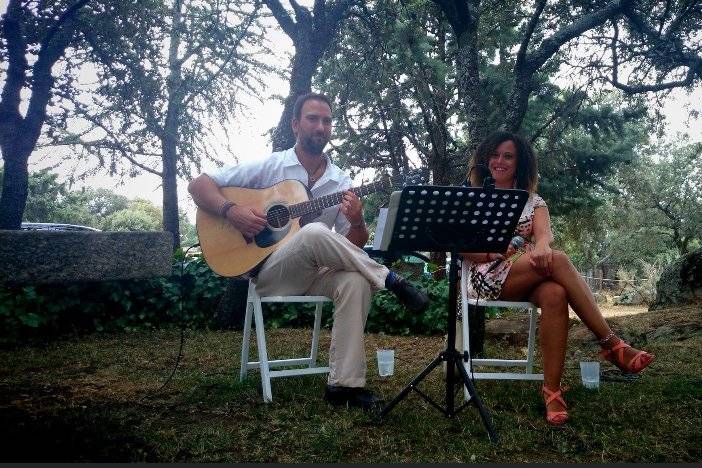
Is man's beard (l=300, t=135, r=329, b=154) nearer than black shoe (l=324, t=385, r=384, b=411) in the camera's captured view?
No

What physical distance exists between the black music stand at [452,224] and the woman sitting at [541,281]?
0.42 metres

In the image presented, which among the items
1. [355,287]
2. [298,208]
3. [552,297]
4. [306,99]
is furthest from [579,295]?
[306,99]

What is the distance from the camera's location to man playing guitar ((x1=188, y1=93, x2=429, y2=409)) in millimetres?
2883

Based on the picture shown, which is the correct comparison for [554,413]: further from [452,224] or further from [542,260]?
[452,224]

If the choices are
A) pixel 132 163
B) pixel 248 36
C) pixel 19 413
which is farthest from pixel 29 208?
pixel 19 413

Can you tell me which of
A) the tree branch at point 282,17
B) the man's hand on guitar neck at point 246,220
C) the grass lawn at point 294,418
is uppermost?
the tree branch at point 282,17

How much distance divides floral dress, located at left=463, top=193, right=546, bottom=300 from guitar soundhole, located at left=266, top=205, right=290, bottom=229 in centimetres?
120

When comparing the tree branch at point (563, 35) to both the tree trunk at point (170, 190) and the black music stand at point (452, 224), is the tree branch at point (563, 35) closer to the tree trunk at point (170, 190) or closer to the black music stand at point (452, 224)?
the black music stand at point (452, 224)

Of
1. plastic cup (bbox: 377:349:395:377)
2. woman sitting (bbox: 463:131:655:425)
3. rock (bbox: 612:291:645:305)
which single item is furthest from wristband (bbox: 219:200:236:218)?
rock (bbox: 612:291:645:305)


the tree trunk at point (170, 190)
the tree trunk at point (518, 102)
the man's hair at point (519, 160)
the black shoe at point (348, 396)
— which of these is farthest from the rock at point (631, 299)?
the black shoe at point (348, 396)

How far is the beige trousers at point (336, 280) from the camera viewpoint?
2873 millimetres

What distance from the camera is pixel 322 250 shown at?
2.99 meters

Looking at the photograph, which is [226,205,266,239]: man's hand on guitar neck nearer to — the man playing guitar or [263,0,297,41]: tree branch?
the man playing guitar

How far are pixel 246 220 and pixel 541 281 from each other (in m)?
1.80
